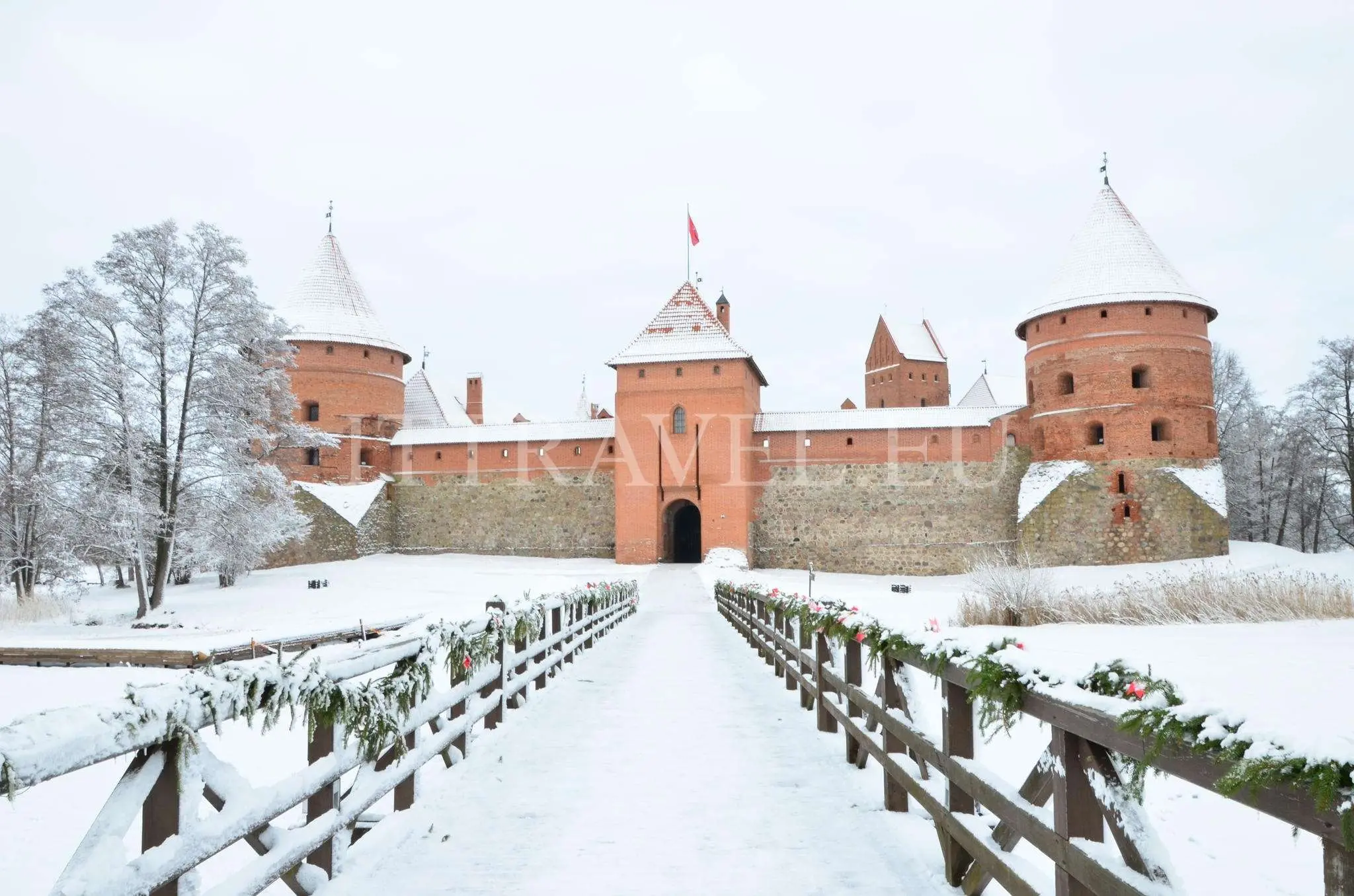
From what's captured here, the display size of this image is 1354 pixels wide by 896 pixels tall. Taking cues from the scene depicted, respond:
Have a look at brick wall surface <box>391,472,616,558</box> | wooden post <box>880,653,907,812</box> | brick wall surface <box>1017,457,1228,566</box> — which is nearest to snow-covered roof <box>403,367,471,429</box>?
brick wall surface <box>391,472,616,558</box>

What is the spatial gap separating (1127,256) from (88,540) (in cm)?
2649

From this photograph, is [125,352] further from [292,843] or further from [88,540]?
[292,843]

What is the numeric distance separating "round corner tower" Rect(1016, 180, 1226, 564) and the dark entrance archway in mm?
10577

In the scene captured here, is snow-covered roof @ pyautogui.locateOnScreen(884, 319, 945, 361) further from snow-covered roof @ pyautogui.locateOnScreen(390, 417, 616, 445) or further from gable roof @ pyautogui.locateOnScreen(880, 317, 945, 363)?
snow-covered roof @ pyautogui.locateOnScreen(390, 417, 616, 445)

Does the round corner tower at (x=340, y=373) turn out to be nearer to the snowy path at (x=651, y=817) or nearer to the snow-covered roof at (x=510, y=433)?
the snow-covered roof at (x=510, y=433)

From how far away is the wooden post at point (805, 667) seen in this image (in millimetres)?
6430

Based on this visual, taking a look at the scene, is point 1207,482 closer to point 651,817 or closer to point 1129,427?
point 1129,427

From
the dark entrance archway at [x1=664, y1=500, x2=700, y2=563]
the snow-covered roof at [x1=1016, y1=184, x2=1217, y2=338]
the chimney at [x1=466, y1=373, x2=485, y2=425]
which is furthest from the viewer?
A: the chimney at [x1=466, y1=373, x2=485, y2=425]

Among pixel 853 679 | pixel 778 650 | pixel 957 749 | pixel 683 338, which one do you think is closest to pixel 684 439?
pixel 683 338

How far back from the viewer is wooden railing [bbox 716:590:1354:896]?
5.28 feet

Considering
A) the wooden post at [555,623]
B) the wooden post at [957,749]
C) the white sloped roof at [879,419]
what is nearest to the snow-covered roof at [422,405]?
the white sloped roof at [879,419]

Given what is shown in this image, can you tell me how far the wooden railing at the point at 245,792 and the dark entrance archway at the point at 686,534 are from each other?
23.8 m

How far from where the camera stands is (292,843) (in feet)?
8.59

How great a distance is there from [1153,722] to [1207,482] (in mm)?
A: 25206
